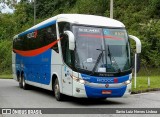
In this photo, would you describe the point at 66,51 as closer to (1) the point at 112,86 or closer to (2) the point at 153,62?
(1) the point at 112,86

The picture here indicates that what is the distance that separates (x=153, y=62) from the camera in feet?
122

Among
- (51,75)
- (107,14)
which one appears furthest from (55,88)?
(107,14)

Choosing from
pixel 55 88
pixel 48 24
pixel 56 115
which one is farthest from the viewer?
pixel 48 24

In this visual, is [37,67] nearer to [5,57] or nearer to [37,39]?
[37,39]

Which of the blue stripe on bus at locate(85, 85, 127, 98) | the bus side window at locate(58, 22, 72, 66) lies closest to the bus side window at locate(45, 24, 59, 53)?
the bus side window at locate(58, 22, 72, 66)

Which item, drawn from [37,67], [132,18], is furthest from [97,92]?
[132,18]

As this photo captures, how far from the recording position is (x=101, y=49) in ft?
49.6

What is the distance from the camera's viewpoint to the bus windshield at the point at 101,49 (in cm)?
1488

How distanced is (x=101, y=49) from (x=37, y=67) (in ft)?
19.8

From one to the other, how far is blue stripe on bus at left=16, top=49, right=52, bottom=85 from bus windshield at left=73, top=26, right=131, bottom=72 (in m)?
3.02

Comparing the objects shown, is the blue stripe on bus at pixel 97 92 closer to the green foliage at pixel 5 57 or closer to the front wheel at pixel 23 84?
the front wheel at pixel 23 84

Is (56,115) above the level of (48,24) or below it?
below

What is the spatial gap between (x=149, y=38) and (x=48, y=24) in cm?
2255

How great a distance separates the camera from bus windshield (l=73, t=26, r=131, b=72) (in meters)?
14.9
